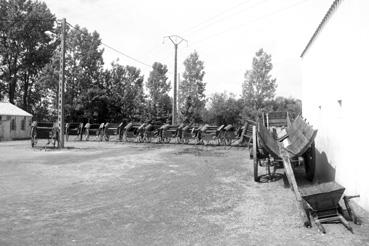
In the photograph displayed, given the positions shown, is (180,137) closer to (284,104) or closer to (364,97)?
(364,97)

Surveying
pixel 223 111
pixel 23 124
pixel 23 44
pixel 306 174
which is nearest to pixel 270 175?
pixel 306 174

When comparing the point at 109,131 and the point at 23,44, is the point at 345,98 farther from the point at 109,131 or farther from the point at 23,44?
the point at 23,44

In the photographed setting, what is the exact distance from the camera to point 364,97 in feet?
17.8

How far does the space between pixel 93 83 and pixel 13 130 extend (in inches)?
367

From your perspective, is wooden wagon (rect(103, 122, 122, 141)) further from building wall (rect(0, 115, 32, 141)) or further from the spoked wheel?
the spoked wheel

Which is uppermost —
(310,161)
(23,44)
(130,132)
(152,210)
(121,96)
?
(23,44)

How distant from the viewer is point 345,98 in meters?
6.39

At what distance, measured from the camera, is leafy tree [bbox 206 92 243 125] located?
3216 cm

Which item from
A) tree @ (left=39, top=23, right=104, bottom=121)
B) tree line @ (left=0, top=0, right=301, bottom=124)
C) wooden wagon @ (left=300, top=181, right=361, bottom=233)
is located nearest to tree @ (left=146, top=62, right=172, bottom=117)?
tree line @ (left=0, top=0, right=301, bottom=124)

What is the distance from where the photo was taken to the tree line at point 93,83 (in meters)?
33.4

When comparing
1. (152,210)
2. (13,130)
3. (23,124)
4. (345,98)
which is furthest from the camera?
(23,124)

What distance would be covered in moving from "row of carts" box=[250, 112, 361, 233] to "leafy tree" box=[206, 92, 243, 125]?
1905 cm

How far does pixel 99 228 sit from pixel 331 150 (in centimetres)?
545

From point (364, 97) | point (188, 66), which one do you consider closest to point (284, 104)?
point (188, 66)
